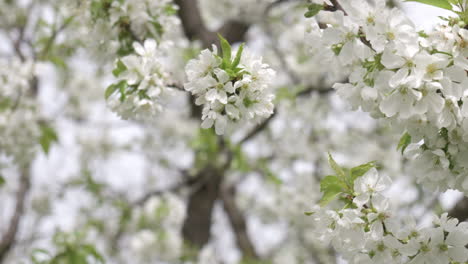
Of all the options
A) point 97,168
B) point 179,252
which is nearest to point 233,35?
point 179,252

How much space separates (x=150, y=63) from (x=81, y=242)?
4.85ft

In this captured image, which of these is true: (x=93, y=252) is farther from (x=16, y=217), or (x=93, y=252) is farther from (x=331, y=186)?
(x=16, y=217)

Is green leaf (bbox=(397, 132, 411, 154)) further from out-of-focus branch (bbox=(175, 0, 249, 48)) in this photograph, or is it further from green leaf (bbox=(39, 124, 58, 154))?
out-of-focus branch (bbox=(175, 0, 249, 48))

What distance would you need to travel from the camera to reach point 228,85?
1237mm

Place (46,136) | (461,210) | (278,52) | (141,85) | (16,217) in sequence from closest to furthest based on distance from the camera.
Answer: (141,85) < (461,210) < (46,136) < (16,217) < (278,52)

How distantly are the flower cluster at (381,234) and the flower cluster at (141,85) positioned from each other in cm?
69

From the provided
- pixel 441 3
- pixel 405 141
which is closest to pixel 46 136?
pixel 405 141

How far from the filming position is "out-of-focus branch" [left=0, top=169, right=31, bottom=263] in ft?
14.1

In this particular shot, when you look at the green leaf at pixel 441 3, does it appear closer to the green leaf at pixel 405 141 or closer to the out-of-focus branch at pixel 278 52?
the green leaf at pixel 405 141

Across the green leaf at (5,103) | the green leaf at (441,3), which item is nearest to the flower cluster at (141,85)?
the green leaf at (441,3)

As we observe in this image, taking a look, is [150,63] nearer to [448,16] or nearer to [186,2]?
[448,16]

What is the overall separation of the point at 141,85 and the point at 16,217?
12.3 ft

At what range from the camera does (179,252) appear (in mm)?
4680

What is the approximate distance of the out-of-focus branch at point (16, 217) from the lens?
4.29 metres
